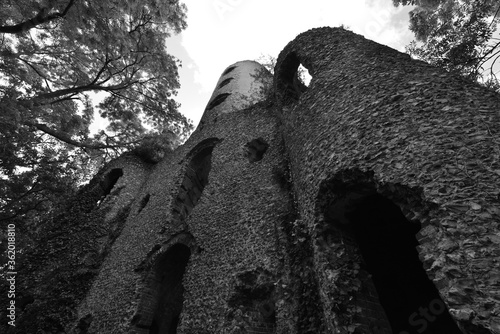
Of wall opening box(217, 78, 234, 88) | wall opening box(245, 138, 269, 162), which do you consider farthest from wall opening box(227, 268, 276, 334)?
wall opening box(217, 78, 234, 88)

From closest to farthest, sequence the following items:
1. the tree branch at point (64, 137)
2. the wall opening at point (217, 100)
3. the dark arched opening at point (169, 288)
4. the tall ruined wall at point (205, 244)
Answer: the tall ruined wall at point (205, 244) → the dark arched opening at point (169, 288) → the tree branch at point (64, 137) → the wall opening at point (217, 100)

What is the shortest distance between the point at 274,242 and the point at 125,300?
443 centimetres

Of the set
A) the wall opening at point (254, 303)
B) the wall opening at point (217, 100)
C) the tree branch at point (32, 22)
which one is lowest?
Result: the wall opening at point (254, 303)

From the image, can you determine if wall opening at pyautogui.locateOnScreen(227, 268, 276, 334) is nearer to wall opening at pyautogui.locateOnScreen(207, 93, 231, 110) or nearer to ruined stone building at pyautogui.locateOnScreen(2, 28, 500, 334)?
ruined stone building at pyautogui.locateOnScreen(2, 28, 500, 334)

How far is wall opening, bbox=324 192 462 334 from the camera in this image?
4785mm

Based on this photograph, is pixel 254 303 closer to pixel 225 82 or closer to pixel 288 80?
pixel 288 80

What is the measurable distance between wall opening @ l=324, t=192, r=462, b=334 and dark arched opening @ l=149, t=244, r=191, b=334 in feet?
14.5

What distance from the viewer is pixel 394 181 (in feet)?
10.8

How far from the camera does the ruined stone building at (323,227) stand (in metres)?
2.84

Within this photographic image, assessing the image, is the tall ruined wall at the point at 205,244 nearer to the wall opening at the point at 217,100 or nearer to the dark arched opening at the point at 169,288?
the dark arched opening at the point at 169,288

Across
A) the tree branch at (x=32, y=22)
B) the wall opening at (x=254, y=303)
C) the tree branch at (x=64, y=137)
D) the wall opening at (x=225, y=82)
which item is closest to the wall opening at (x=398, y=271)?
the wall opening at (x=254, y=303)

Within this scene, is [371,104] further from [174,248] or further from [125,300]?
[125,300]

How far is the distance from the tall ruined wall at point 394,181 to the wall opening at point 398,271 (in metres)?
0.03

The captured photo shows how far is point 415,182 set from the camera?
3.12 metres
